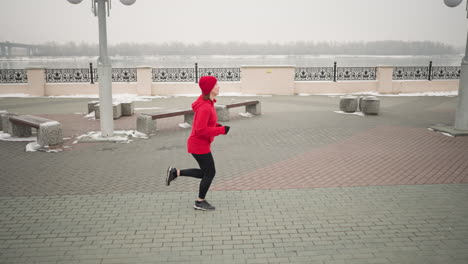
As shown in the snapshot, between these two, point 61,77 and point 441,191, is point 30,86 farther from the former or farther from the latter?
point 441,191

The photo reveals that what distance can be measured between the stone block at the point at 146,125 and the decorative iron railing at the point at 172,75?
1097cm

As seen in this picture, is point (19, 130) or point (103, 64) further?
point (19, 130)

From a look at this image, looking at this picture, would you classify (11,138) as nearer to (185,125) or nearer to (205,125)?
(185,125)

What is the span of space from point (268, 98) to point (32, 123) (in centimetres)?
1150

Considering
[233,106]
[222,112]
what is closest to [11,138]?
[222,112]

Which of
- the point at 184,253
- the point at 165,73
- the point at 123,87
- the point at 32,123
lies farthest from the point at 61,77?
the point at 184,253

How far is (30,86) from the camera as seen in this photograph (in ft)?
63.2

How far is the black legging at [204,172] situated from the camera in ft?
16.1

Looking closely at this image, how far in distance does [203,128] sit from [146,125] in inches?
216

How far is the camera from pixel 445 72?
21734 millimetres

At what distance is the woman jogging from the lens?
461 centimetres

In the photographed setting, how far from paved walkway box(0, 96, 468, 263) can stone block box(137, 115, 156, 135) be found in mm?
463

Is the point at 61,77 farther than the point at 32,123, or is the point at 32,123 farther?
the point at 61,77

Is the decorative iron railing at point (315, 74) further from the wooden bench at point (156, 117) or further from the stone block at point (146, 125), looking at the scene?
the stone block at point (146, 125)
